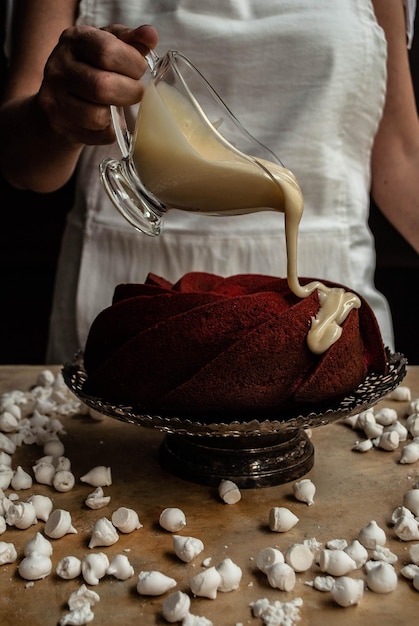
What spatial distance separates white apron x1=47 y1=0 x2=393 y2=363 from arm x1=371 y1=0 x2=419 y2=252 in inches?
3.1

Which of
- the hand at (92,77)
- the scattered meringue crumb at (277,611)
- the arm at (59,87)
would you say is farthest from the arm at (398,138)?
the scattered meringue crumb at (277,611)

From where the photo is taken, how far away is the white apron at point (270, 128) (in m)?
1.29

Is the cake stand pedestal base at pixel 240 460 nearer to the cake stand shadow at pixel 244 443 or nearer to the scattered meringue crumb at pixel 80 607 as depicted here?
the cake stand shadow at pixel 244 443

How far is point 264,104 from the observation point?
51.7 inches

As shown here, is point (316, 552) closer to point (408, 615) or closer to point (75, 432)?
point (408, 615)

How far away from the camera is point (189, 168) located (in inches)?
29.0

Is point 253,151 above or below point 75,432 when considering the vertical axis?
Result: above

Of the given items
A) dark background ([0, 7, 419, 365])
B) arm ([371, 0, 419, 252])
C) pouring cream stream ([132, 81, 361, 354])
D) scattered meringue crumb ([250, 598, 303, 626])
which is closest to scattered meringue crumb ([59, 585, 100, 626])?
scattered meringue crumb ([250, 598, 303, 626])

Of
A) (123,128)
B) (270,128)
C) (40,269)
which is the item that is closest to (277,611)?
(123,128)

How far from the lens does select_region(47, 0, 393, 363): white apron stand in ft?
4.23

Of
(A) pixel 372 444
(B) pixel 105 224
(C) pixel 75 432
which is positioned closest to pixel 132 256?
(B) pixel 105 224

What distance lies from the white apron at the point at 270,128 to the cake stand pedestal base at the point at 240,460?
51 centimetres

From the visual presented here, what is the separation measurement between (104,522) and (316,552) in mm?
195

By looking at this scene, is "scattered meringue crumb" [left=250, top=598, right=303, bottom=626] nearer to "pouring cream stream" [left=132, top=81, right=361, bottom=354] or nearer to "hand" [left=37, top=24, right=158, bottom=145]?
"pouring cream stream" [left=132, top=81, right=361, bottom=354]
